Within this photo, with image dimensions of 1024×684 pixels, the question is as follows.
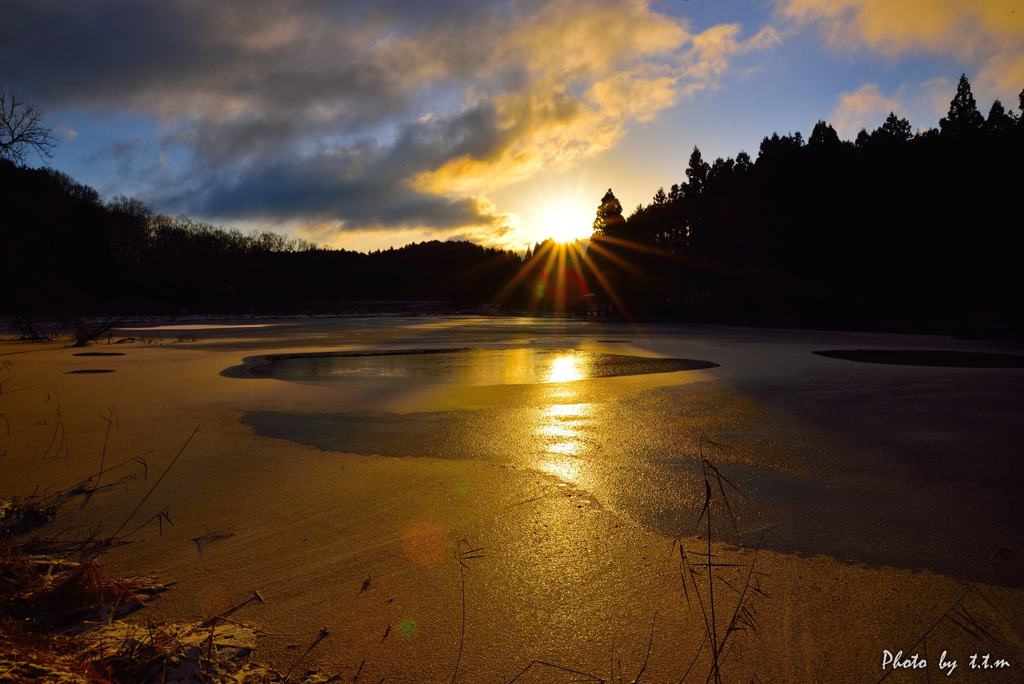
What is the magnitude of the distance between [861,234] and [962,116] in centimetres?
1655

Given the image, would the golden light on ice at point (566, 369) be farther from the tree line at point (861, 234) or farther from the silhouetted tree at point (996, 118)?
the silhouetted tree at point (996, 118)

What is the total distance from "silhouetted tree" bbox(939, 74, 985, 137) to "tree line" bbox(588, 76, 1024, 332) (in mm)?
137

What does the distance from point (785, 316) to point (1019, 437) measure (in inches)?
1280

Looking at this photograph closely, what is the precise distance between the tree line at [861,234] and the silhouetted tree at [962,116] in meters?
0.14

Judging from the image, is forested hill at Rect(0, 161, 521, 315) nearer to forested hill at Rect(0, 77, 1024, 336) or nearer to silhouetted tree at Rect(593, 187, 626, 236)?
forested hill at Rect(0, 77, 1024, 336)

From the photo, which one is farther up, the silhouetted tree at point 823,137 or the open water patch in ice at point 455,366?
the silhouetted tree at point 823,137

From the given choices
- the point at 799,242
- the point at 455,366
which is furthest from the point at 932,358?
the point at 799,242

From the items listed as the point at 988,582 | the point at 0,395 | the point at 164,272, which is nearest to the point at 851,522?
the point at 988,582

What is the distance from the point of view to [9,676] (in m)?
1.60

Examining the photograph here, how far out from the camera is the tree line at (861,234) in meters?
34.2

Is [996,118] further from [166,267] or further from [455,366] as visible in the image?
[166,267]

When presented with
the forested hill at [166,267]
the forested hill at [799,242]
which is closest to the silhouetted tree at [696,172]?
the forested hill at [799,242]

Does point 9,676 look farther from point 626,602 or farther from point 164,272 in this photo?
point 164,272

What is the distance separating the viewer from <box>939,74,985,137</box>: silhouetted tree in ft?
143
